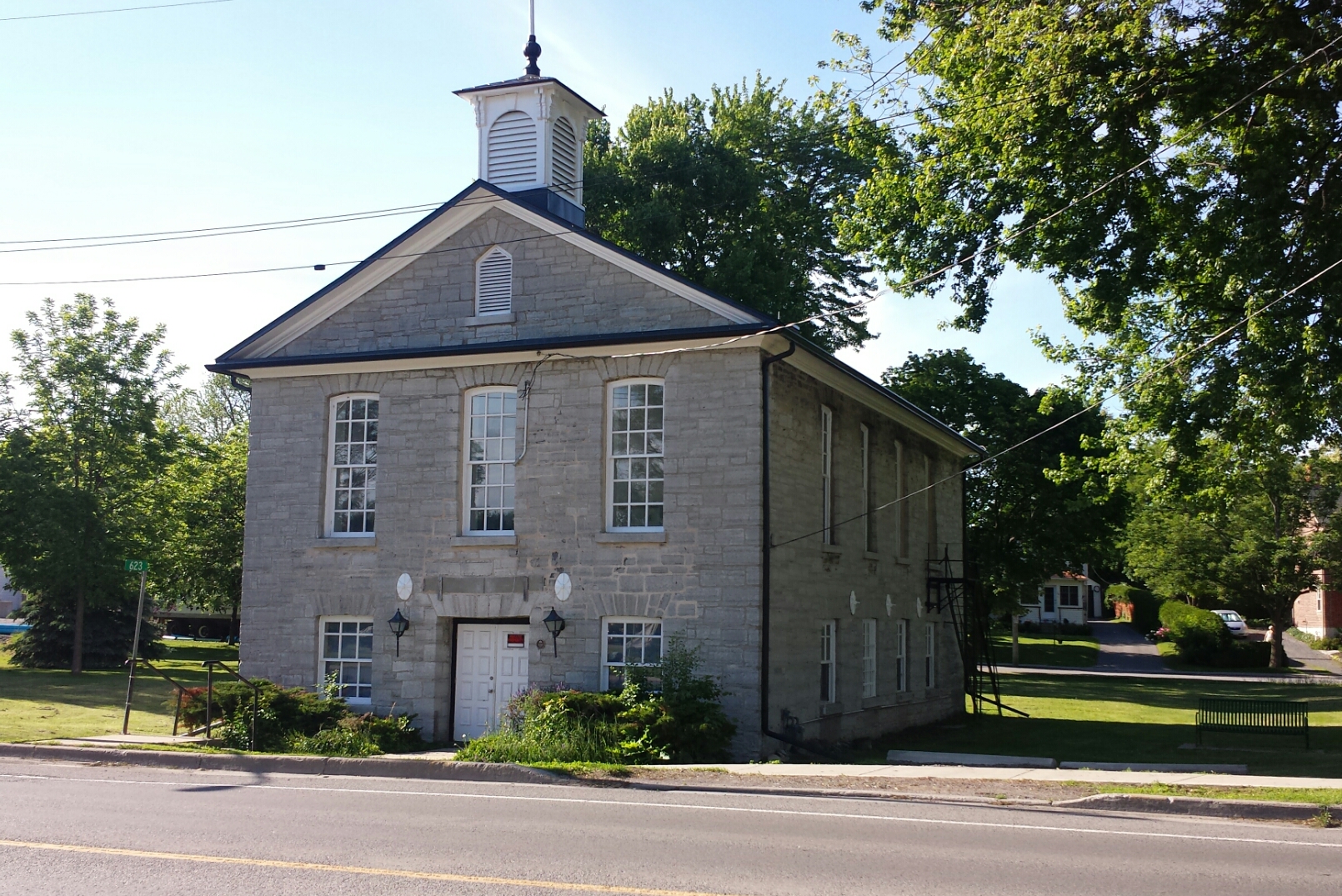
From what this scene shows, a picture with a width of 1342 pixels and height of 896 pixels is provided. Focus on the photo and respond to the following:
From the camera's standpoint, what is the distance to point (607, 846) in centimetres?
934

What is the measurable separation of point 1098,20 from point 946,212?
4.66 meters

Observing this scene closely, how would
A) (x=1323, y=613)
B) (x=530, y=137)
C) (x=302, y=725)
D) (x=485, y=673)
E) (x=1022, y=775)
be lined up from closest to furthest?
(x=1022, y=775), (x=302, y=725), (x=485, y=673), (x=530, y=137), (x=1323, y=613)

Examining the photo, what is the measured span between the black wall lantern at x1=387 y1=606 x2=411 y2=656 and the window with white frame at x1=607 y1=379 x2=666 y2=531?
370 centimetres

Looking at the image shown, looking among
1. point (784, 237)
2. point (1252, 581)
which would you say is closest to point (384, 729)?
point (784, 237)

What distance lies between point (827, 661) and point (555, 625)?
17.0 feet

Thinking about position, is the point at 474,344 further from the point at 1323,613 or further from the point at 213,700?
the point at 1323,613

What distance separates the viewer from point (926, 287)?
21500 millimetres

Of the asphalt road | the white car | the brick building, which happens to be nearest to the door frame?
the asphalt road

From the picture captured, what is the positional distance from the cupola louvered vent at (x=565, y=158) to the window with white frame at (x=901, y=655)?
11106mm

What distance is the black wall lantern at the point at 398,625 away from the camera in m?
19.1

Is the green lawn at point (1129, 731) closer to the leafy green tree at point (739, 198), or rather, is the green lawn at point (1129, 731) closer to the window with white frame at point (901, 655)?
the window with white frame at point (901, 655)

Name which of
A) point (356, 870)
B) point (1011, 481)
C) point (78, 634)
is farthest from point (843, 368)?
point (78, 634)

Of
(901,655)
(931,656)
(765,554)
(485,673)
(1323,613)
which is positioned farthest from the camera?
(1323,613)

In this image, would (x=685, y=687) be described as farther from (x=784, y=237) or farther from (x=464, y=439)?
(x=784, y=237)
